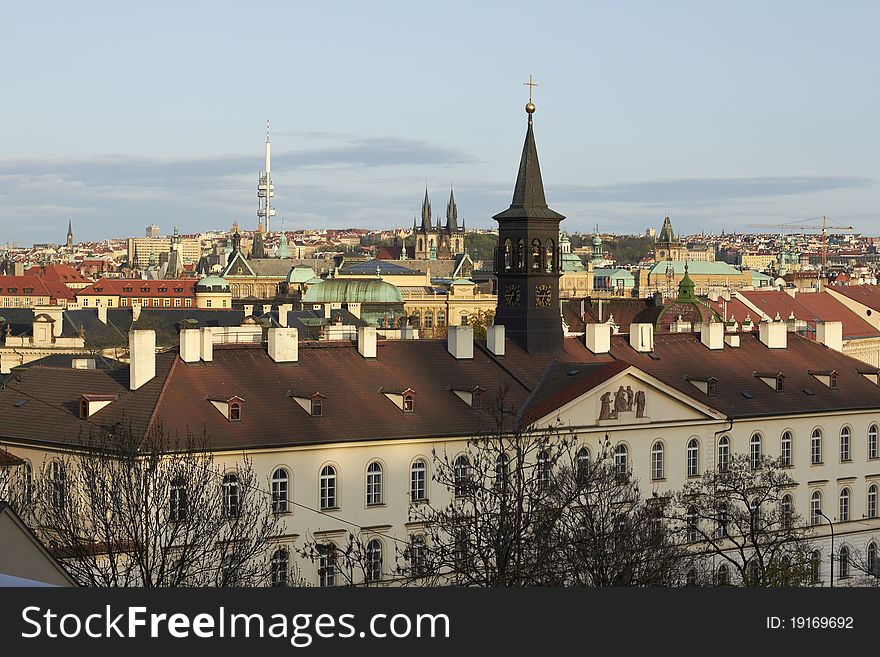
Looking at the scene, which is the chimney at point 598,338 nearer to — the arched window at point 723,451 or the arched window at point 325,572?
the arched window at point 723,451


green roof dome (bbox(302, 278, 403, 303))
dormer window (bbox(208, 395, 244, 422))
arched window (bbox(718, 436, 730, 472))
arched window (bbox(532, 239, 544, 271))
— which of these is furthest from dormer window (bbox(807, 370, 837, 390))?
green roof dome (bbox(302, 278, 403, 303))

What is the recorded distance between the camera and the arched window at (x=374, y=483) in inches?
2205

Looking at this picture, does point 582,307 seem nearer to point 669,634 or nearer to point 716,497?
point 716,497

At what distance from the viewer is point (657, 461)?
62719mm

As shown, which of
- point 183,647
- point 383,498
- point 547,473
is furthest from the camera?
point 383,498

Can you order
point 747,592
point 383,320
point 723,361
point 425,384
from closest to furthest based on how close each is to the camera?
point 747,592, point 425,384, point 723,361, point 383,320

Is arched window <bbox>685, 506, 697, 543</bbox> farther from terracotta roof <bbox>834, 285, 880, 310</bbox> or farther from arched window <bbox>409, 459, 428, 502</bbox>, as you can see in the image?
terracotta roof <bbox>834, 285, 880, 310</bbox>

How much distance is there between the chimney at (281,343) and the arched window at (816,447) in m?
20.6

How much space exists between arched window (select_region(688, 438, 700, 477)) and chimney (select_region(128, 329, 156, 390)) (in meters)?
19.7

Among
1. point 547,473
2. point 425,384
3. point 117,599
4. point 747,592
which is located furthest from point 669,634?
point 425,384

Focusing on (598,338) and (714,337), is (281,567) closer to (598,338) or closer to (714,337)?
(598,338)

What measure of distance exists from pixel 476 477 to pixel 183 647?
4141 cm

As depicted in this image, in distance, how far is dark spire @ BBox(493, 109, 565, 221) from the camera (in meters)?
69.8

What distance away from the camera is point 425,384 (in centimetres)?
6059
